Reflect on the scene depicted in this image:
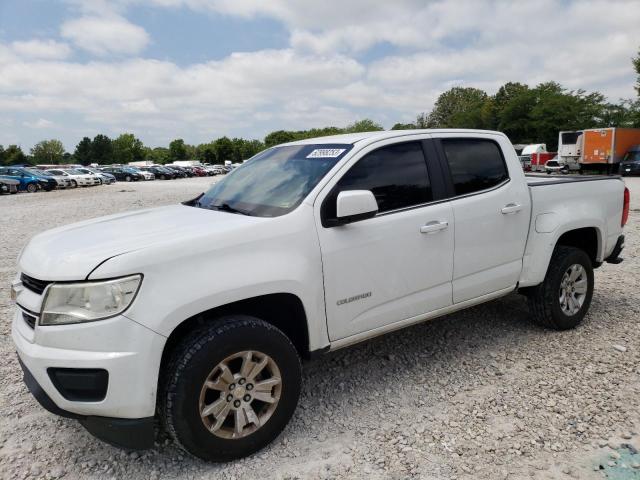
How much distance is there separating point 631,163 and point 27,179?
34.5m

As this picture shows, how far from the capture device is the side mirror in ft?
9.24

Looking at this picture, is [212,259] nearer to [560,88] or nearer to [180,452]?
[180,452]

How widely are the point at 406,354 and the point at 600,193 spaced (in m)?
2.39

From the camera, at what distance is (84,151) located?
11719 centimetres

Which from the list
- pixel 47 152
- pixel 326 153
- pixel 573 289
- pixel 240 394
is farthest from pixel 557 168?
pixel 47 152

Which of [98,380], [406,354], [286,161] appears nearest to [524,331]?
[406,354]

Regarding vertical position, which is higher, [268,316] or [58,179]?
[268,316]

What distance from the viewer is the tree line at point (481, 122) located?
51.2 m

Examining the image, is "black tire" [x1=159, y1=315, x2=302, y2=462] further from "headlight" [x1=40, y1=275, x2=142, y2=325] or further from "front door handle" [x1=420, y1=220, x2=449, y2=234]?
"front door handle" [x1=420, y1=220, x2=449, y2=234]

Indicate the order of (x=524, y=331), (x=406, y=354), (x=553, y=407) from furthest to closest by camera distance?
(x=524, y=331), (x=406, y=354), (x=553, y=407)

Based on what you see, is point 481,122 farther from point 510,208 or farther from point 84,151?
point 84,151

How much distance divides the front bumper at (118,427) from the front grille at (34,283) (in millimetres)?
462

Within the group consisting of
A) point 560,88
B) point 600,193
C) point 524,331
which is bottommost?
point 524,331

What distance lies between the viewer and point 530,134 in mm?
57906
